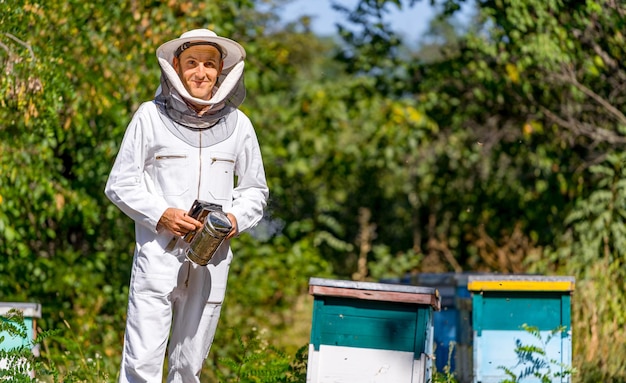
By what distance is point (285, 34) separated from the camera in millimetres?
→ 12250

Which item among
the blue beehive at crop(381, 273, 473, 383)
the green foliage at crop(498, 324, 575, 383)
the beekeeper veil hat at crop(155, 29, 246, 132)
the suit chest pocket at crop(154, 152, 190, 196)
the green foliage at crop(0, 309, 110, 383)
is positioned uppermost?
the beekeeper veil hat at crop(155, 29, 246, 132)

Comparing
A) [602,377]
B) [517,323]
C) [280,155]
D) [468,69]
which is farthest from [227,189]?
[468,69]

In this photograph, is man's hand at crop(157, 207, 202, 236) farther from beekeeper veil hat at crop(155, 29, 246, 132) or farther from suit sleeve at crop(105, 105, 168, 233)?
beekeeper veil hat at crop(155, 29, 246, 132)

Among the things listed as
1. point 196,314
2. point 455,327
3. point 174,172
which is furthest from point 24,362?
point 455,327

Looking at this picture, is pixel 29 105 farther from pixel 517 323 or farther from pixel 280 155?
pixel 280 155

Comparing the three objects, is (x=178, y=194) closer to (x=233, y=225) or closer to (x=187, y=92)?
(x=233, y=225)

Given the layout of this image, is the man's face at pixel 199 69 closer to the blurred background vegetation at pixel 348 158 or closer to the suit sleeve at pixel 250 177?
the suit sleeve at pixel 250 177

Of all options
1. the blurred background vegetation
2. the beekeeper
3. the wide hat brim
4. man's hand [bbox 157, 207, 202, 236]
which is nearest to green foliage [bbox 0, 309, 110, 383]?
the blurred background vegetation

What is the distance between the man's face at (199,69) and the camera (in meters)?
3.72

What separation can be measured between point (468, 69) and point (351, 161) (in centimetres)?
166

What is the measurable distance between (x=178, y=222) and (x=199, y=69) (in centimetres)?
64

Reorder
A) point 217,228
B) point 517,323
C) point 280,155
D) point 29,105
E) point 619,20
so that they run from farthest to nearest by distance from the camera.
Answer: point 280,155 < point 619,20 < point 29,105 < point 517,323 < point 217,228

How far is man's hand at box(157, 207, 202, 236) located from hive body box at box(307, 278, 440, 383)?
72cm

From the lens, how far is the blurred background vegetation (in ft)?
19.4
